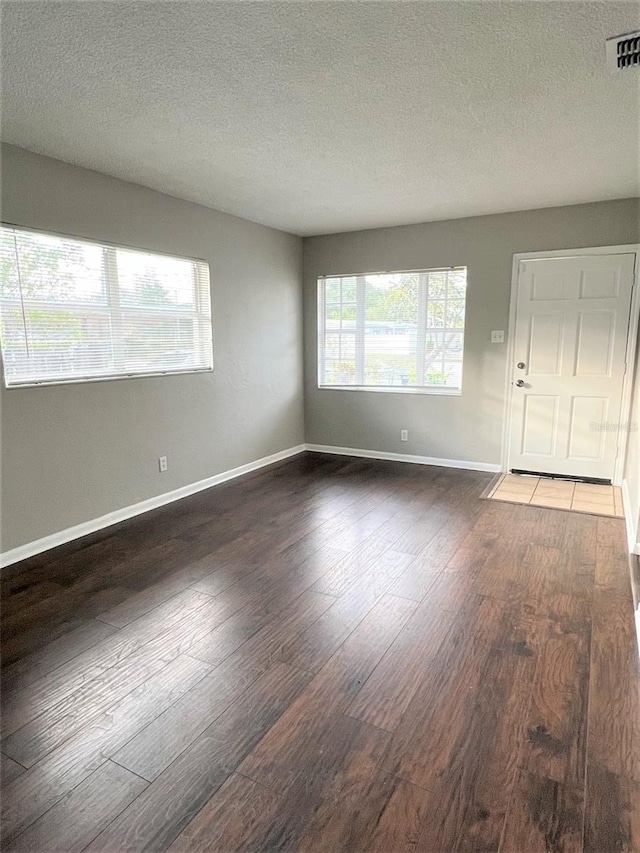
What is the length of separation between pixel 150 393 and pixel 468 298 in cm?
314

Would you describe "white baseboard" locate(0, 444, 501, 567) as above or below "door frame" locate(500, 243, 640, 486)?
below

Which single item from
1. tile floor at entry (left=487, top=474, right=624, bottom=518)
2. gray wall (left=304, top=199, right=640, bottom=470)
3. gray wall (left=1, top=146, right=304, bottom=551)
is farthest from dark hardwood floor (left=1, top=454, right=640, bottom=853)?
gray wall (left=304, top=199, right=640, bottom=470)

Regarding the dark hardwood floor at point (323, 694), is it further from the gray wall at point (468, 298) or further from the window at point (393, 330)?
the window at point (393, 330)

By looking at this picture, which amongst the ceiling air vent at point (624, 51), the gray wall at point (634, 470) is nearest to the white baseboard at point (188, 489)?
the gray wall at point (634, 470)

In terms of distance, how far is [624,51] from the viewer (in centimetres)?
188

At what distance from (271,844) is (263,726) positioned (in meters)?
0.42

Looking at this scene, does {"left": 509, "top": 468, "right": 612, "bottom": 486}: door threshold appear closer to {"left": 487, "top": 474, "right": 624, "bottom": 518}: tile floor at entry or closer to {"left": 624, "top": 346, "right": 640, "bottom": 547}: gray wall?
{"left": 487, "top": 474, "right": 624, "bottom": 518}: tile floor at entry

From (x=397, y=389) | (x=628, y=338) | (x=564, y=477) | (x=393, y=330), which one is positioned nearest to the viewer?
(x=628, y=338)

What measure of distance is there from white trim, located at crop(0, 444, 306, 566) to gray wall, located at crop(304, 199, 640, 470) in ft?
3.80

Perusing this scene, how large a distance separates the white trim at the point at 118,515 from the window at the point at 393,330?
56.6 inches

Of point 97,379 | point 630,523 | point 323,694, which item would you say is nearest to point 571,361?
point 630,523

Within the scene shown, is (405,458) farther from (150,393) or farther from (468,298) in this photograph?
(150,393)

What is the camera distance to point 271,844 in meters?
1.31

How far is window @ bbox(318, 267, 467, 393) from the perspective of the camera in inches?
195
